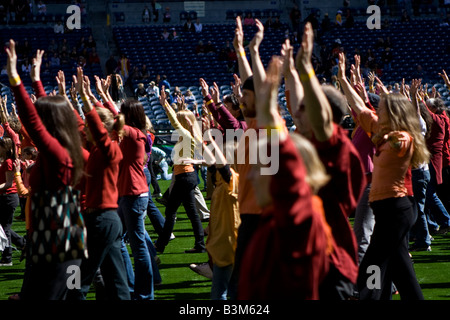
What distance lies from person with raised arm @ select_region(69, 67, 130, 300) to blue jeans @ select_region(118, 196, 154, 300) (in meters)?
0.87

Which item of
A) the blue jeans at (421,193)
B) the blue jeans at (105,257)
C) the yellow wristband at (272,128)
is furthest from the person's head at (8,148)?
the yellow wristband at (272,128)

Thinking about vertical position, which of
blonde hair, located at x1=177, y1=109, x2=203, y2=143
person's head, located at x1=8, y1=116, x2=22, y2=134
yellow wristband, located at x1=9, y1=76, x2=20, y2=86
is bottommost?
person's head, located at x1=8, y1=116, x2=22, y2=134

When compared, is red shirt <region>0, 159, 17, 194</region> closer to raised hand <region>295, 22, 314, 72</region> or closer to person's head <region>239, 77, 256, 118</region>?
person's head <region>239, 77, 256, 118</region>

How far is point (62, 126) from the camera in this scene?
436cm

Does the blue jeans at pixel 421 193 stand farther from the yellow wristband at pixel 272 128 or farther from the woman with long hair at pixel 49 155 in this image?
the yellow wristband at pixel 272 128

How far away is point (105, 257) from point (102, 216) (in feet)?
1.09

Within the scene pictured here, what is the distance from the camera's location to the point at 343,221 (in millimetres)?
3945

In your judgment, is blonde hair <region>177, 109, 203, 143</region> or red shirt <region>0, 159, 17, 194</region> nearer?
blonde hair <region>177, 109, 203, 143</region>

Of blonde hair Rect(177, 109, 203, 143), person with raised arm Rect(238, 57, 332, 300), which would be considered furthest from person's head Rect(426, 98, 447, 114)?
person with raised arm Rect(238, 57, 332, 300)

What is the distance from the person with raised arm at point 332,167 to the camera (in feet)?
12.2

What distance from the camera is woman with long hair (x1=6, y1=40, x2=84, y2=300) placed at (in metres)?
4.10

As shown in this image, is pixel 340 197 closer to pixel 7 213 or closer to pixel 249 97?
pixel 249 97

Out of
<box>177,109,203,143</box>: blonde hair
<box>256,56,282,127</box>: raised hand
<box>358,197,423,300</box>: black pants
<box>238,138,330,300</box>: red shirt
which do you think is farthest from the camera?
<box>177,109,203,143</box>: blonde hair
